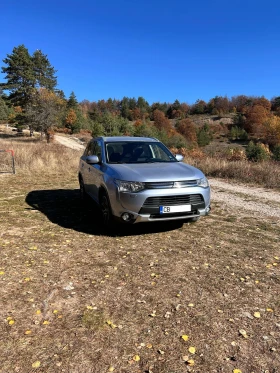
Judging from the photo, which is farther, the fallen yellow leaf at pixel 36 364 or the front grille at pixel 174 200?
the front grille at pixel 174 200

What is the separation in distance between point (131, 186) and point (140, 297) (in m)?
1.96

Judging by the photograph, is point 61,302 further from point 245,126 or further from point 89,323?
point 245,126

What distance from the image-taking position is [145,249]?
4699mm

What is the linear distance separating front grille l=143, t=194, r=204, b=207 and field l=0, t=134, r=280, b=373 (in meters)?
0.69

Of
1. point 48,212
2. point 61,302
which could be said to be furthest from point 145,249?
point 48,212

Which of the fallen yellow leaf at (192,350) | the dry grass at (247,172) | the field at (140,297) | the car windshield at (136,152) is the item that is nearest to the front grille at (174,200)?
the field at (140,297)

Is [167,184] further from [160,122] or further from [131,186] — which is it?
[160,122]

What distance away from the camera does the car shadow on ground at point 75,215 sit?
221 inches

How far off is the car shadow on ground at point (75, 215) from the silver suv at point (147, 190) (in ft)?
1.58

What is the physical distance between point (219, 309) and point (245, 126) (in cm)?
10100

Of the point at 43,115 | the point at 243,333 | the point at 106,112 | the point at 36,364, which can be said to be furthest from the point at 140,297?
the point at 106,112

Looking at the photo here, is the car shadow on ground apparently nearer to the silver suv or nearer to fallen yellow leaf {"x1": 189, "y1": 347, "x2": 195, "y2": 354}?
the silver suv

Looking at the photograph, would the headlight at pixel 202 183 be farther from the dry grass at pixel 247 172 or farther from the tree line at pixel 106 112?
the tree line at pixel 106 112

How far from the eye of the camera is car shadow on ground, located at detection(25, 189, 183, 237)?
18.4 feet
